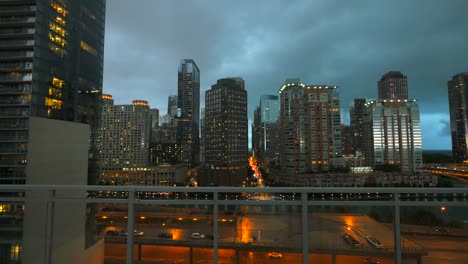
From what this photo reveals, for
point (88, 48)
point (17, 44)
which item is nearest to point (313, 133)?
point (88, 48)

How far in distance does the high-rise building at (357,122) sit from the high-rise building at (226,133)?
4977 cm

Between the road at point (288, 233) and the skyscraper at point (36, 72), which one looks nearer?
the road at point (288, 233)

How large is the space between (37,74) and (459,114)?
155m

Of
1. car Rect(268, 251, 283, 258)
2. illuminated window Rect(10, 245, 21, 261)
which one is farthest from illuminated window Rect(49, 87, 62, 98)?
car Rect(268, 251, 283, 258)

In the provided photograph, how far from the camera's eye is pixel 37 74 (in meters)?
38.5

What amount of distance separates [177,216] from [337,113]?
95451 millimetres

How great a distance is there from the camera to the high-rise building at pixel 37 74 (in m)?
35.5

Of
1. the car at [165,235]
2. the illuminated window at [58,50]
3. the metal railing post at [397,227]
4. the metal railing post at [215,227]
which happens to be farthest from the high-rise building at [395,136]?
the car at [165,235]

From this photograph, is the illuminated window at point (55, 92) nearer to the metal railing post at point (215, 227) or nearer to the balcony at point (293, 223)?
the balcony at point (293, 223)

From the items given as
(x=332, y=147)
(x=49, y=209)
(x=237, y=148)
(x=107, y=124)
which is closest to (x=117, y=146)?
(x=107, y=124)

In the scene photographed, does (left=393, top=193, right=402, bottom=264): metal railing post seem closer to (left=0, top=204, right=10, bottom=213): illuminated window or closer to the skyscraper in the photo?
(left=0, top=204, right=10, bottom=213): illuminated window

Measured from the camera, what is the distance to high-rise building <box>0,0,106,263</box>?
35469 millimetres

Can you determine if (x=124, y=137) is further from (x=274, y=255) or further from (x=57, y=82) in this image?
(x=274, y=255)

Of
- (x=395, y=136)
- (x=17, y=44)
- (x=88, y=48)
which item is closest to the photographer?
(x=17, y=44)
